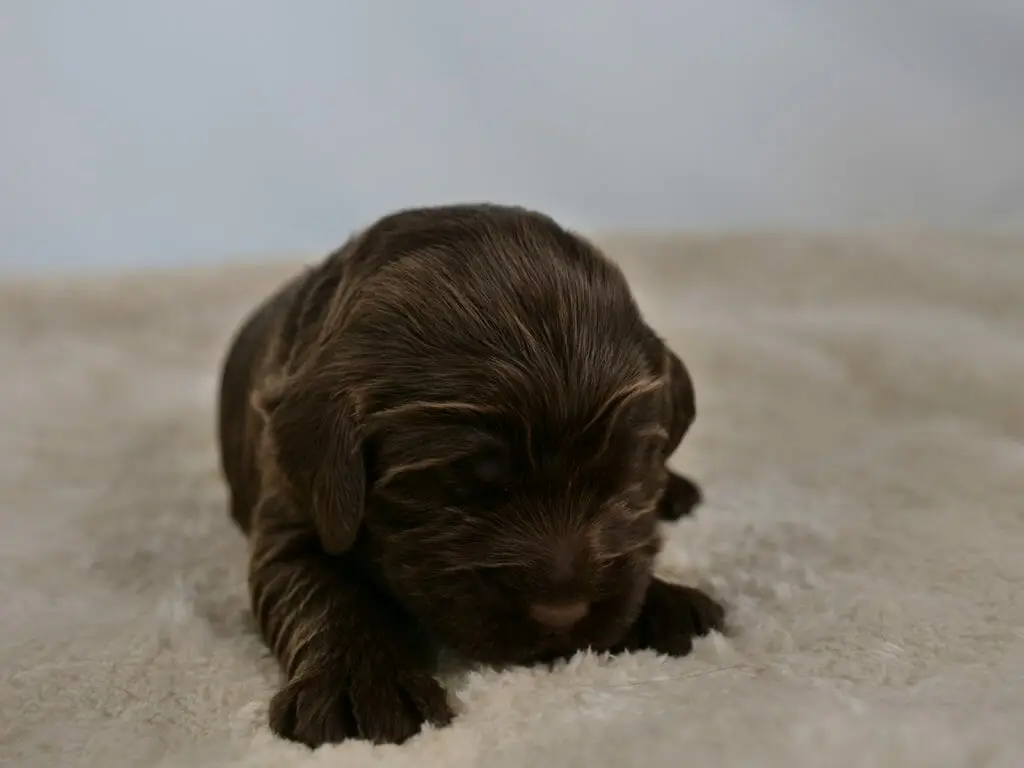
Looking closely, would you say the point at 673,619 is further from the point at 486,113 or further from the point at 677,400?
the point at 486,113

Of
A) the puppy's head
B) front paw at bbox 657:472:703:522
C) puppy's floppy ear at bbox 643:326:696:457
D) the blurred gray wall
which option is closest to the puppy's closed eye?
the puppy's head

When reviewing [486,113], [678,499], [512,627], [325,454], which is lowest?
[678,499]

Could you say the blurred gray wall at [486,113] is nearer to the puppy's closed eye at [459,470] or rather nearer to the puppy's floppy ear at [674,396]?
the puppy's floppy ear at [674,396]

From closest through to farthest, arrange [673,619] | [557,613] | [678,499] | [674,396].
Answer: [557,613], [673,619], [674,396], [678,499]

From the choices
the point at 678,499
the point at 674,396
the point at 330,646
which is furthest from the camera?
the point at 678,499

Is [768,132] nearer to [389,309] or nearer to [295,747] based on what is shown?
[389,309]

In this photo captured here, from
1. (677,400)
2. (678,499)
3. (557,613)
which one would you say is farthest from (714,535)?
(557,613)

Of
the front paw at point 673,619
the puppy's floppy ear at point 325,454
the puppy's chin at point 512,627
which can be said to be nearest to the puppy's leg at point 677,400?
the front paw at point 673,619
